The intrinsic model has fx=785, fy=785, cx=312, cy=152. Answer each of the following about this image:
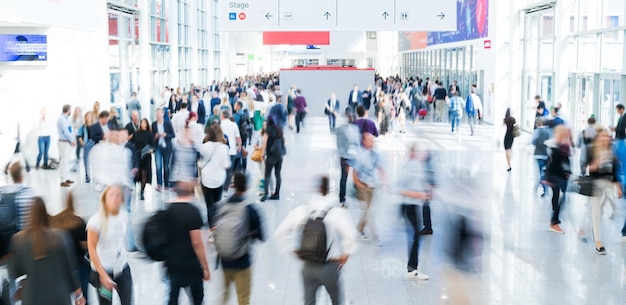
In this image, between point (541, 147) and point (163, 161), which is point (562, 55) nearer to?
point (541, 147)

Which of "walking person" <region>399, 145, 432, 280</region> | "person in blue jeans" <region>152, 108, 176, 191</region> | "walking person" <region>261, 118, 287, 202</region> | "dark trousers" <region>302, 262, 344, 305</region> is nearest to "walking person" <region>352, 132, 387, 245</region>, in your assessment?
"walking person" <region>399, 145, 432, 280</region>

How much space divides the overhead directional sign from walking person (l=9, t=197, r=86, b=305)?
18.4 meters

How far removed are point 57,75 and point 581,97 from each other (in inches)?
567

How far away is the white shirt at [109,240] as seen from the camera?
6043 millimetres

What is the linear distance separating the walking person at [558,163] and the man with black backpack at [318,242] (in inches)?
207

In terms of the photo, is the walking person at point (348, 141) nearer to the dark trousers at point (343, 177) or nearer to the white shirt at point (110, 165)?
the dark trousers at point (343, 177)

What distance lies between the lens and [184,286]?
20.1 feet

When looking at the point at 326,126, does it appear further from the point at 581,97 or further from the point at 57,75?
the point at 57,75

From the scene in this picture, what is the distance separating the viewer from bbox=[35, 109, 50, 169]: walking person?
17281 millimetres

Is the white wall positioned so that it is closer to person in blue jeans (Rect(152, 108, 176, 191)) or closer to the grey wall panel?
person in blue jeans (Rect(152, 108, 176, 191))

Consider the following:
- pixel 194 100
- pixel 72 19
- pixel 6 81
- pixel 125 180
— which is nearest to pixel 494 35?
pixel 194 100

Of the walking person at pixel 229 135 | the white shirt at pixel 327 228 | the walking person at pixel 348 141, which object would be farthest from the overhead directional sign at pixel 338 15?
the white shirt at pixel 327 228

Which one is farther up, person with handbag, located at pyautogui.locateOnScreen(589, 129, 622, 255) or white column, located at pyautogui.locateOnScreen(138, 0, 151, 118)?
white column, located at pyautogui.locateOnScreen(138, 0, 151, 118)

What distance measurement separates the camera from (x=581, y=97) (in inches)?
893
